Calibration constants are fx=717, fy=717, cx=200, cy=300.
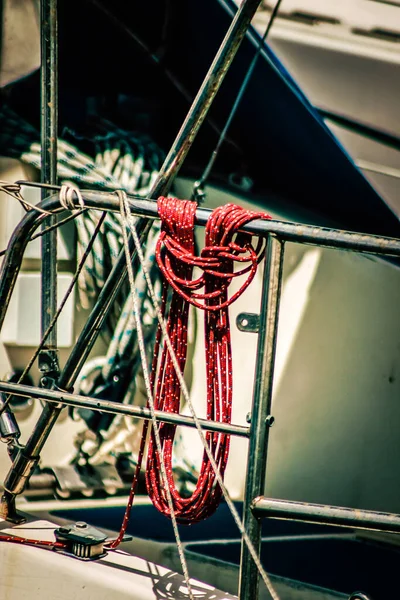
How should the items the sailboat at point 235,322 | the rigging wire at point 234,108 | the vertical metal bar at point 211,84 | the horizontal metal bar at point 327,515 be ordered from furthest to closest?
the sailboat at point 235,322 < the rigging wire at point 234,108 < the vertical metal bar at point 211,84 < the horizontal metal bar at point 327,515

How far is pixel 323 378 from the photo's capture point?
Result: 2914mm

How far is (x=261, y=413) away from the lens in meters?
1.52

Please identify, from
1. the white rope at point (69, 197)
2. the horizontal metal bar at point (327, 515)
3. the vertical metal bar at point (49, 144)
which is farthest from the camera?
the vertical metal bar at point (49, 144)

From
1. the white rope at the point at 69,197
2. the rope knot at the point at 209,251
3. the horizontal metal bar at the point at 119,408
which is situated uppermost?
the white rope at the point at 69,197

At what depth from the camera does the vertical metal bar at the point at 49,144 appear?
2.25m

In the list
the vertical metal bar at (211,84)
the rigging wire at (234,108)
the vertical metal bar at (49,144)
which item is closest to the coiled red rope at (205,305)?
the vertical metal bar at (211,84)

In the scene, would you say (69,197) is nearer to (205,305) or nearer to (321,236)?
Result: (205,305)

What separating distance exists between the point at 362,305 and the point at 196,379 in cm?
74

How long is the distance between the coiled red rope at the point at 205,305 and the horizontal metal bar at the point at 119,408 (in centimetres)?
9

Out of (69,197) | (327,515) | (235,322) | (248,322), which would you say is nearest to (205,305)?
(248,322)

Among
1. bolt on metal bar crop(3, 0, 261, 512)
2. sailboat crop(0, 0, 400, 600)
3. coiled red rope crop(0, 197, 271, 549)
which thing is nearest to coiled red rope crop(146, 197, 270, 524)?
coiled red rope crop(0, 197, 271, 549)

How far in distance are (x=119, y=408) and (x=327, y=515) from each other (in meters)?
0.55

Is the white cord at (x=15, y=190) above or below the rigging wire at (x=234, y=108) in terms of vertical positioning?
below

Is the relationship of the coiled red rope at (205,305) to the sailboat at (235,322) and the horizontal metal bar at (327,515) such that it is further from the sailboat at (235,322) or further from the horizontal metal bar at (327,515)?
the sailboat at (235,322)
